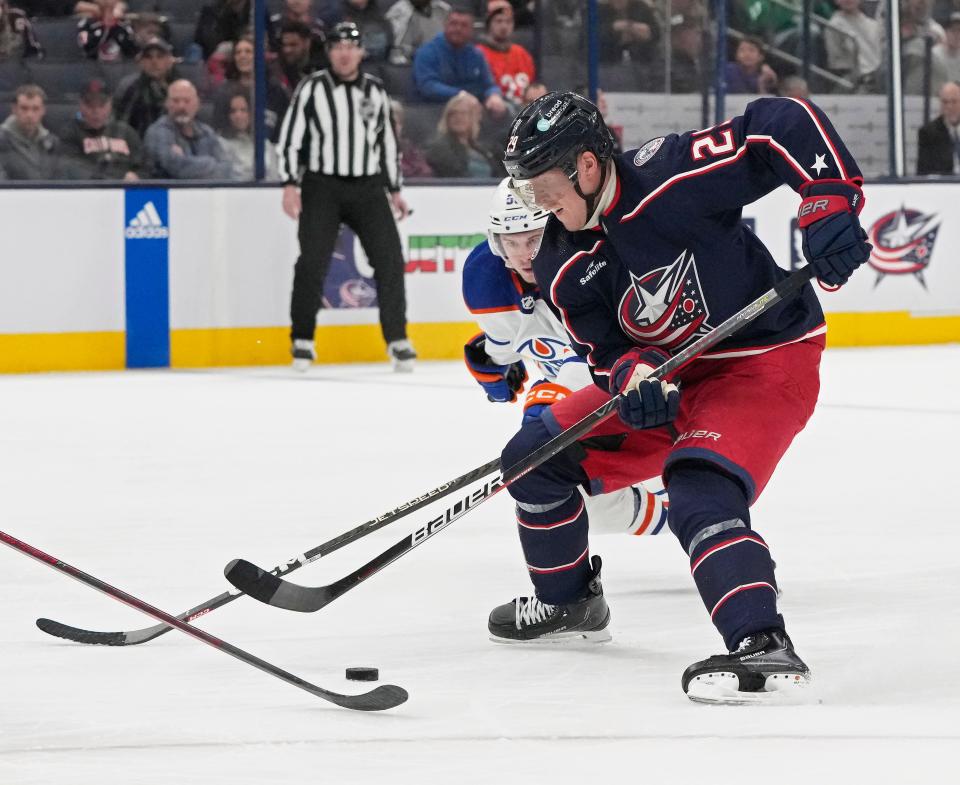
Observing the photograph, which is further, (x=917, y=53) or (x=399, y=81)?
(x=917, y=53)

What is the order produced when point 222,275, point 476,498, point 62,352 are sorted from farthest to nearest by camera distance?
point 222,275 < point 62,352 < point 476,498

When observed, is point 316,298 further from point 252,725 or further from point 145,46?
point 252,725

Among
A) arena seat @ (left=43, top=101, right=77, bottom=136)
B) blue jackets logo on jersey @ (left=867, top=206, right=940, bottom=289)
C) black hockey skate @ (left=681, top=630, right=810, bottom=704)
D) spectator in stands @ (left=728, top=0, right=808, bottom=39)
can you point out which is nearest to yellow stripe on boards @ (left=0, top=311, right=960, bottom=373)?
blue jackets logo on jersey @ (left=867, top=206, right=940, bottom=289)

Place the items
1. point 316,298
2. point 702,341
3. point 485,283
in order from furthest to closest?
point 316,298, point 485,283, point 702,341

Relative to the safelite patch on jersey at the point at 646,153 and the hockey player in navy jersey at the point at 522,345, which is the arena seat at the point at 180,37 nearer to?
the hockey player in navy jersey at the point at 522,345

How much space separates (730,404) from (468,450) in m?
2.63

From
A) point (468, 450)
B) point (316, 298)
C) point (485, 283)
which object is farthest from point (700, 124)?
point (485, 283)

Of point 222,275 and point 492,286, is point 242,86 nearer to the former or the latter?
point 222,275

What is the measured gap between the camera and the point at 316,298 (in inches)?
298

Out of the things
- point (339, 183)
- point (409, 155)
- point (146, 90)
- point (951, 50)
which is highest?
point (951, 50)

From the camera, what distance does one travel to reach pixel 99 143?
7.65m

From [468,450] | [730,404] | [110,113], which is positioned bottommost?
[468,450]

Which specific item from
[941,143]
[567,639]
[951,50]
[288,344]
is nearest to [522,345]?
[567,639]

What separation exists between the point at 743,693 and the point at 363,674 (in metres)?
0.57
